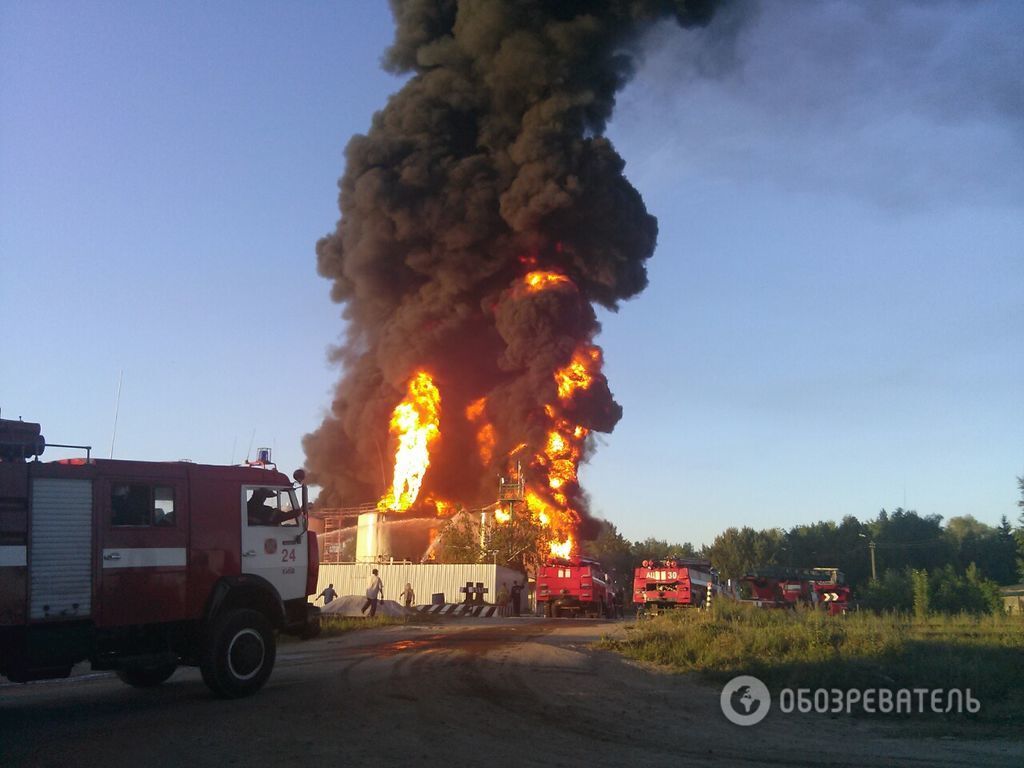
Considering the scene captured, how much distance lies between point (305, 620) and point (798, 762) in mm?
6096

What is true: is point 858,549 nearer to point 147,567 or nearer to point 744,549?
point 744,549

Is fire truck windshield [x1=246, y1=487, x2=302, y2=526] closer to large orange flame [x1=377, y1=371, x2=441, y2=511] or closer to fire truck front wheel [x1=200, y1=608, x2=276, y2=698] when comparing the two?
fire truck front wheel [x1=200, y1=608, x2=276, y2=698]

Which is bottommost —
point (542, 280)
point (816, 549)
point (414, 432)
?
point (816, 549)

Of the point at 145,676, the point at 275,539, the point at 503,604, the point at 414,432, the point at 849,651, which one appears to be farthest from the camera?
the point at 414,432

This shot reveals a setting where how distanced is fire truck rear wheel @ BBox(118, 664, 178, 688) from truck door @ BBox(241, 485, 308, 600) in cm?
173

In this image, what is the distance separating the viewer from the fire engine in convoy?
845cm

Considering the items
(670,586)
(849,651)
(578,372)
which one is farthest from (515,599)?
(849,651)

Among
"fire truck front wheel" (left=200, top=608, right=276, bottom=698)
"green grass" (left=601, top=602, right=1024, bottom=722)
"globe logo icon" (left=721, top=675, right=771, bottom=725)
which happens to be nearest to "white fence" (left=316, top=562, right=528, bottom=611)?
"green grass" (left=601, top=602, right=1024, bottom=722)

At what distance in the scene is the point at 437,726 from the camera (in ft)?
27.3

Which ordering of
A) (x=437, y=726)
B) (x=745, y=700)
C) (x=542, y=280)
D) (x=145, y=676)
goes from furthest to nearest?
(x=542, y=280), (x=145, y=676), (x=745, y=700), (x=437, y=726)

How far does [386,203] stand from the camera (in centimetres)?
4297

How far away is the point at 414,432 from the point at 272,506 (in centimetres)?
3547

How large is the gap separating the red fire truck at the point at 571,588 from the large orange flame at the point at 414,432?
660 inches

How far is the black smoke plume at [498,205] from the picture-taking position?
41469mm
